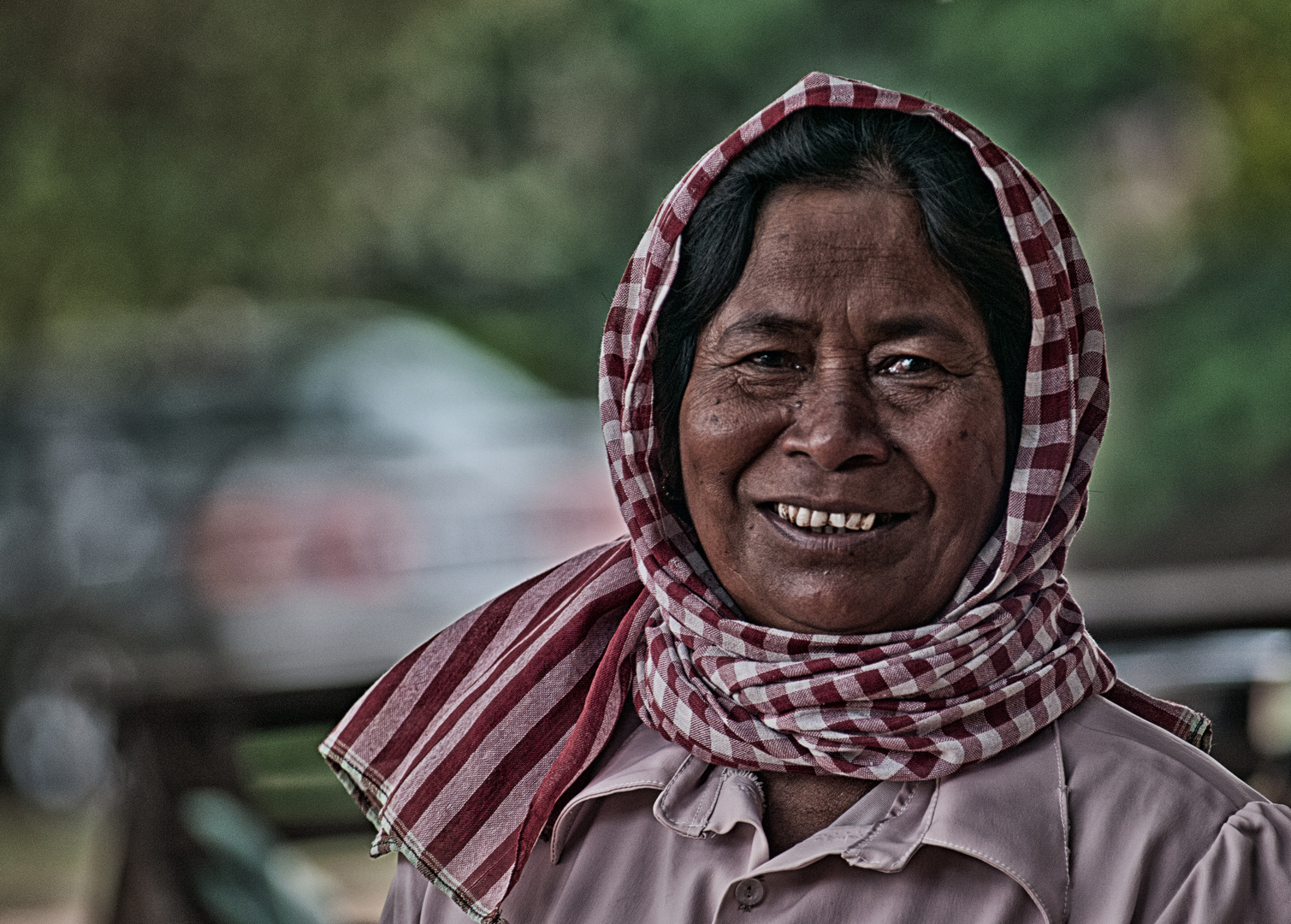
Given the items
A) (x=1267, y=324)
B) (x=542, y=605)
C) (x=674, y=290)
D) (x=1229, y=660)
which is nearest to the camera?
(x=674, y=290)

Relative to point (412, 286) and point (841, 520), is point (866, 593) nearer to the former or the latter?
point (841, 520)

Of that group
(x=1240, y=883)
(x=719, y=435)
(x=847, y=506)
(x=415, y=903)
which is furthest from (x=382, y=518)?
(x=1240, y=883)

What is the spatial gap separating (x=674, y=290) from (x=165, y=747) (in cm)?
171

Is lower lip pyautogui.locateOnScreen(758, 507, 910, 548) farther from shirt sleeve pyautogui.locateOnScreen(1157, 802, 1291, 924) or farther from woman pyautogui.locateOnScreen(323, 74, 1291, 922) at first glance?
shirt sleeve pyautogui.locateOnScreen(1157, 802, 1291, 924)

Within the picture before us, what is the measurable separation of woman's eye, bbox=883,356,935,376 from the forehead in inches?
1.5

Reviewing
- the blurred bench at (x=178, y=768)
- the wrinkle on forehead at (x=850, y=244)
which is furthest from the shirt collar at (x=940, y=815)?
the blurred bench at (x=178, y=768)

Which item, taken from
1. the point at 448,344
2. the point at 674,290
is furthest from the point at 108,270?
the point at 674,290

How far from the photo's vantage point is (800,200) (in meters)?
1.48

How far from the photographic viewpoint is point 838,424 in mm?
1405

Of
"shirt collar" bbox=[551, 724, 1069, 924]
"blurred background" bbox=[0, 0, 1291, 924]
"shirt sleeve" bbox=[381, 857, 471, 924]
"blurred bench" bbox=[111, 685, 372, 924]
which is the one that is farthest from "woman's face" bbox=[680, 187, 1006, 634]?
"blurred background" bbox=[0, 0, 1291, 924]

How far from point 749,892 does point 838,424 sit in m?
0.49

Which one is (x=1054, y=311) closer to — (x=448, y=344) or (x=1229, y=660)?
(x=1229, y=660)

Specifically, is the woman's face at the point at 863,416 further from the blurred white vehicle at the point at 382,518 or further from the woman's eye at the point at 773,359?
the blurred white vehicle at the point at 382,518

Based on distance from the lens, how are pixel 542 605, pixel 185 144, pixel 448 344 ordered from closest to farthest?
pixel 542 605 < pixel 448 344 < pixel 185 144
